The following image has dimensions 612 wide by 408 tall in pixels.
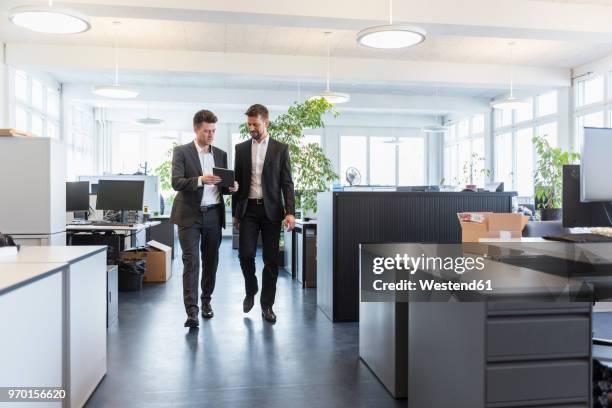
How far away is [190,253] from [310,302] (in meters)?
1.31

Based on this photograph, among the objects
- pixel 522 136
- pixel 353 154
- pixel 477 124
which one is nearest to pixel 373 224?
pixel 522 136

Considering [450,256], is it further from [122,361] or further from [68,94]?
[68,94]

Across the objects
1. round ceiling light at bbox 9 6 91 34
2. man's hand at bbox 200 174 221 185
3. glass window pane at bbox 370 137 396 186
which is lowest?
man's hand at bbox 200 174 221 185

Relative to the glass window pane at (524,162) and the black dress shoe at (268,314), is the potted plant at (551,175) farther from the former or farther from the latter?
the black dress shoe at (268,314)

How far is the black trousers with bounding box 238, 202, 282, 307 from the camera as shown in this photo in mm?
3572

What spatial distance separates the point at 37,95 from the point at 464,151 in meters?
10.1

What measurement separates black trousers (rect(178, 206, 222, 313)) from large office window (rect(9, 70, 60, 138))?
5702mm

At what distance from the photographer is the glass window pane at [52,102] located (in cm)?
987

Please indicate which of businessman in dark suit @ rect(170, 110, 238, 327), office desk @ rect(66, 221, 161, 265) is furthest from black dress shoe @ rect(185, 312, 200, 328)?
office desk @ rect(66, 221, 161, 265)

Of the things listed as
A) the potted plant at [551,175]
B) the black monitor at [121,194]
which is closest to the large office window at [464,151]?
the potted plant at [551,175]

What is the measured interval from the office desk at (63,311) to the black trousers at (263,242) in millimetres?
1241

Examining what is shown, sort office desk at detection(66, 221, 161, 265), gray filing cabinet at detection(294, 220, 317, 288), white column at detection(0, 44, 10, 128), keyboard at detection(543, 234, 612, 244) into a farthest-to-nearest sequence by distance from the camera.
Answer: white column at detection(0, 44, 10, 128) < gray filing cabinet at detection(294, 220, 317, 288) < office desk at detection(66, 221, 161, 265) < keyboard at detection(543, 234, 612, 244)

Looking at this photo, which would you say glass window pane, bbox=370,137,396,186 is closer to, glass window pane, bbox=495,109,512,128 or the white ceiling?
glass window pane, bbox=495,109,512,128

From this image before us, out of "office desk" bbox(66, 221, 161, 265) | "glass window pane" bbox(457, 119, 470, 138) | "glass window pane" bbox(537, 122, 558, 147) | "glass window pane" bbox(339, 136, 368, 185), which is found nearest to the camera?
"office desk" bbox(66, 221, 161, 265)
